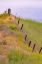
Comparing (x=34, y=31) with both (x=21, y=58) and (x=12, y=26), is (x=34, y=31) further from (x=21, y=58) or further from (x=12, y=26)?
(x=21, y=58)

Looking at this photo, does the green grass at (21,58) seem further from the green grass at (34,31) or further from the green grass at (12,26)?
the green grass at (12,26)

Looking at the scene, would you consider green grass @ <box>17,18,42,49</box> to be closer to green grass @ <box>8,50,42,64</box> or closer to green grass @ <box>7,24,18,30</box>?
green grass @ <box>7,24,18,30</box>

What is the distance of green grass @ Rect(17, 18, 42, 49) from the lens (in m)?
63.6

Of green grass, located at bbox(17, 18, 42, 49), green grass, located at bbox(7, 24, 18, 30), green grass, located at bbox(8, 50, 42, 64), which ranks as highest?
green grass, located at bbox(8, 50, 42, 64)

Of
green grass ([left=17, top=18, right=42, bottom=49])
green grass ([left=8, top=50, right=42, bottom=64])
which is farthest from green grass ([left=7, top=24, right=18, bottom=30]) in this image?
Answer: green grass ([left=8, top=50, right=42, bottom=64])

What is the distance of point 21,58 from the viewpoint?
34500 millimetres

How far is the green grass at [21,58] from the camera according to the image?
3234 centimetres

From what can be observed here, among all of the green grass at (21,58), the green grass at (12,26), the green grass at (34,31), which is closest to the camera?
the green grass at (21,58)

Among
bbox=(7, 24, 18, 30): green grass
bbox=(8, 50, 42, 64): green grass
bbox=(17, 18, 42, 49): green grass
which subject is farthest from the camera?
bbox=(17, 18, 42, 49): green grass

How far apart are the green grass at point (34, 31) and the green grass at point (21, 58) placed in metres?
24.1

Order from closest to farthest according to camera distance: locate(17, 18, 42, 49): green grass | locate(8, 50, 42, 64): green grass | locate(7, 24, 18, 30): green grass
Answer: locate(8, 50, 42, 64): green grass, locate(7, 24, 18, 30): green grass, locate(17, 18, 42, 49): green grass

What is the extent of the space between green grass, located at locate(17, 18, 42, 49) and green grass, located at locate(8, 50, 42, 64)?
79.2 ft

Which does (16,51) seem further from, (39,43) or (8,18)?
(8,18)

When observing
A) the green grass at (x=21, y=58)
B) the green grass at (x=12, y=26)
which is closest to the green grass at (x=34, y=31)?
the green grass at (x=12, y=26)
